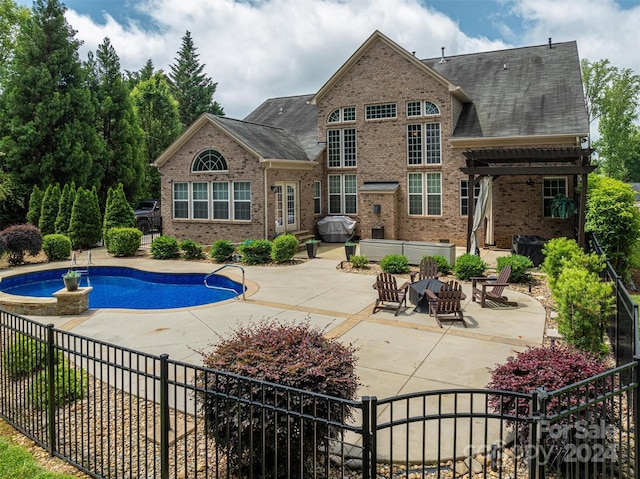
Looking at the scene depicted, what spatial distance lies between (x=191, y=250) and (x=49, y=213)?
8.50m

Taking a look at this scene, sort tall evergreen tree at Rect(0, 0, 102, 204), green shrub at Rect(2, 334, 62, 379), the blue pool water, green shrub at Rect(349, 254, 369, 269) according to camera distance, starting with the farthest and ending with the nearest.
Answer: tall evergreen tree at Rect(0, 0, 102, 204)
green shrub at Rect(349, 254, 369, 269)
the blue pool water
green shrub at Rect(2, 334, 62, 379)

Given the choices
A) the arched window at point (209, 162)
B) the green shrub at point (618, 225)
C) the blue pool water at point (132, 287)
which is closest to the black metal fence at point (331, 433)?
the blue pool water at point (132, 287)

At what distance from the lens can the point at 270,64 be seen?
21.2m

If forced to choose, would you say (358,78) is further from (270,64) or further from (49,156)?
(49,156)

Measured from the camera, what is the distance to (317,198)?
933 inches

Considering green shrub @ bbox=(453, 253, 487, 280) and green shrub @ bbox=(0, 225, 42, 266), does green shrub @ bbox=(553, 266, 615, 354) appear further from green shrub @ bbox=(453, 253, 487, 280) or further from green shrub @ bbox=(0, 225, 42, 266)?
green shrub @ bbox=(0, 225, 42, 266)

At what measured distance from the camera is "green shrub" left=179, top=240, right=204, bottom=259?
18.4m

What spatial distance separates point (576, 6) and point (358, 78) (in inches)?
416

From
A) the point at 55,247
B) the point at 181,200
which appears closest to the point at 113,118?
the point at 181,200

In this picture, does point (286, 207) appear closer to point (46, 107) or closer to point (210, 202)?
point (210, 202)

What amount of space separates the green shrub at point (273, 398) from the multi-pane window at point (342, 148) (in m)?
19.2

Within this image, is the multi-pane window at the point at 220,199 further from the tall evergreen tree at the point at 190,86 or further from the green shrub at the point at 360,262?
the tall evergreen tree at the point at 190,86

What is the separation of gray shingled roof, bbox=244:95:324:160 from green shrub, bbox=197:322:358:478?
18917 mm

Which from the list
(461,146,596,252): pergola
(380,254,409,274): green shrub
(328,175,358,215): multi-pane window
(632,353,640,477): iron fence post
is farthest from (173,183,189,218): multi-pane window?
(632,353,640,477): iron fence post
